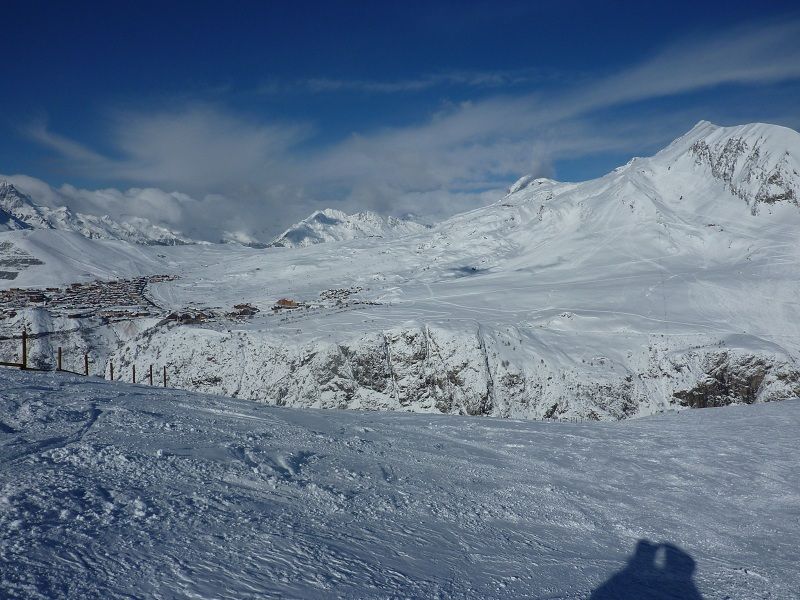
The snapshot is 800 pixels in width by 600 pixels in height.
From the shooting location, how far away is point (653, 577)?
19.0 feet

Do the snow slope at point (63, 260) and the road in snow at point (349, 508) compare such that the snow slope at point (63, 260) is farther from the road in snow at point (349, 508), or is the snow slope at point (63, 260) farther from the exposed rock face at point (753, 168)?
the exposed rock face at point (753, 168)

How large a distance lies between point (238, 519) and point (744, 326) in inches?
1654

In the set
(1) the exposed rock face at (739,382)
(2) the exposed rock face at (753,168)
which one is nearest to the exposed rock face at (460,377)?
(1) the exposed rock face at (739,382)

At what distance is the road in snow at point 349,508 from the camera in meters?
4.50

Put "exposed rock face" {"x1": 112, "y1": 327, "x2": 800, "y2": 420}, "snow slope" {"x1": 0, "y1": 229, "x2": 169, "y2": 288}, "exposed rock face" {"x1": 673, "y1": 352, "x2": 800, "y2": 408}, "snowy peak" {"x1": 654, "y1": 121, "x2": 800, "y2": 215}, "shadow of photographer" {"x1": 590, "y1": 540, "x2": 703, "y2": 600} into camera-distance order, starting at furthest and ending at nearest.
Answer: "snow slope" {"x1": 0, "y1": 229, "x2": 169, "y2": 288}, "snowy peak" {"x1": 654, "y1": 121, "x2": 800, "y2": 215}, "exposed rock face" {"x1": 673, "y1": 352, "x2": 800, "y2": 408}, "exposed rock face" {"x1": 112, "y1": 327, "x2": 800, "y2": 420}, "shadow of photographer" {"x1": 590, "y1": 540, "x2": 703, "y2": 600}

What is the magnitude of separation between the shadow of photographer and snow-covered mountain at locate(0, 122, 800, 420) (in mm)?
21781

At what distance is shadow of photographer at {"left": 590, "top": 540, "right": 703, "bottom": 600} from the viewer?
5289 millimetres

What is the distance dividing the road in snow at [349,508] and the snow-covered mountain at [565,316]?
1776 cm

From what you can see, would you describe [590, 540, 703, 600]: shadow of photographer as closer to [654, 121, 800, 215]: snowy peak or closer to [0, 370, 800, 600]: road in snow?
[0, 370, 800, 600]: road in snow

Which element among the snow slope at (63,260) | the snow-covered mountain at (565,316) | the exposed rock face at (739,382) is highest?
the snow slope at (63,260)

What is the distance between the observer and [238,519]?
218 inches

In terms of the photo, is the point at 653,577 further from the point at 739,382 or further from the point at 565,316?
the point at 565,316

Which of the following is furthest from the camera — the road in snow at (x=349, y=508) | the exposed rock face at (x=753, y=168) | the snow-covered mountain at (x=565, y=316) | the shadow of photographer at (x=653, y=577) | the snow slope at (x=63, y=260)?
the snow slope at (x=63, y=260)

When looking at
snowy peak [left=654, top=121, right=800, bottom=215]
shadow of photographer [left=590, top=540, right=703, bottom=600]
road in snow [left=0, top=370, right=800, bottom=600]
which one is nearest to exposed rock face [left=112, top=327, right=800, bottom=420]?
road in snow [left=0, top=370, right=800, bottom=600]
